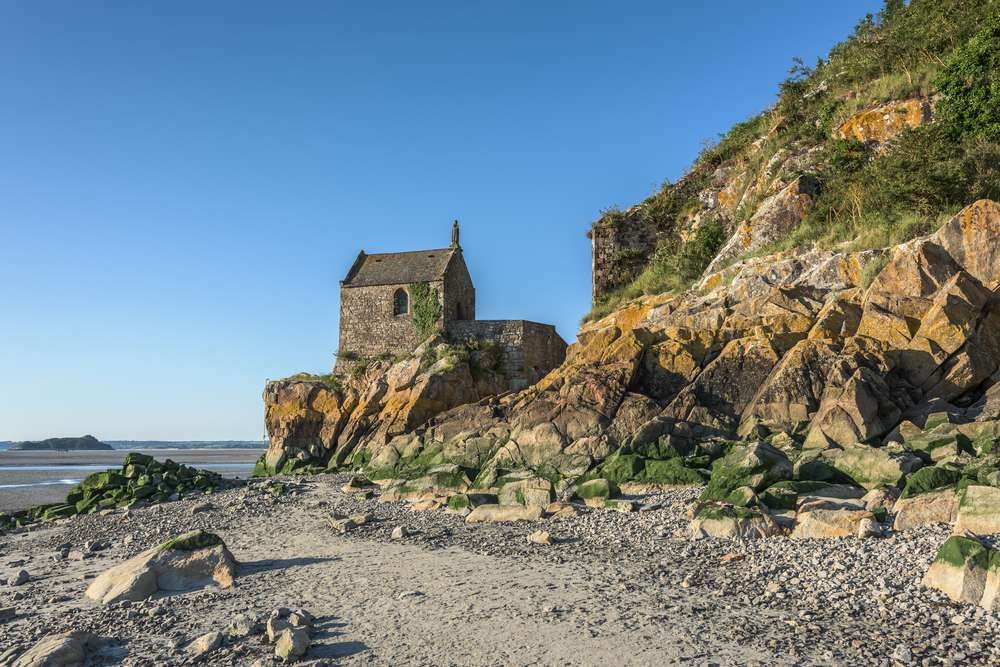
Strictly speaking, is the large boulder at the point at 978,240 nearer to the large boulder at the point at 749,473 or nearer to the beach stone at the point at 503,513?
the large boulder at the point at 749,473

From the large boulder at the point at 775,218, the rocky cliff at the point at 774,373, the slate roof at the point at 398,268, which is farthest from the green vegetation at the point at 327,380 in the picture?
the large boulder at the point at 775,218

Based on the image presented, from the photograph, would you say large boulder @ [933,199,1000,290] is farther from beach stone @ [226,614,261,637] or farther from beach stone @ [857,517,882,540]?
beach stone @ [226,614,261,637]

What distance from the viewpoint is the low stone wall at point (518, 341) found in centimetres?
3512

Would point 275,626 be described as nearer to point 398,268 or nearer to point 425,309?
point 425,309

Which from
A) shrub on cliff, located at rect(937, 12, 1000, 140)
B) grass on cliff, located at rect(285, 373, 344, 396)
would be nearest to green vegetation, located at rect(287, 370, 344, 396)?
grass on cliff, located at rect(285, 373, 344, 396)

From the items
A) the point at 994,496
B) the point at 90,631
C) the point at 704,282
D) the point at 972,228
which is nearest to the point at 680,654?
the point at 994,496

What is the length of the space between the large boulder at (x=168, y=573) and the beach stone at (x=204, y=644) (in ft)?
8.94

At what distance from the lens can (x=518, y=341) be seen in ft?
116

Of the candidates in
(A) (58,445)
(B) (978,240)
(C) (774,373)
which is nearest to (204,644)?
(C) (774,373)

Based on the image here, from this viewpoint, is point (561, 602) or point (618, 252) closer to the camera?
point (561, 602)

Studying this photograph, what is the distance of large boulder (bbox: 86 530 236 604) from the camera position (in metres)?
9.83

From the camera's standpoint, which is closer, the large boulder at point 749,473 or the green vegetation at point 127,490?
the large boulder at point 749,473

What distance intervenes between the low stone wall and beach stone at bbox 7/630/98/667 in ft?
91.2

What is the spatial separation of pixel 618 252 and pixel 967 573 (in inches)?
1051
